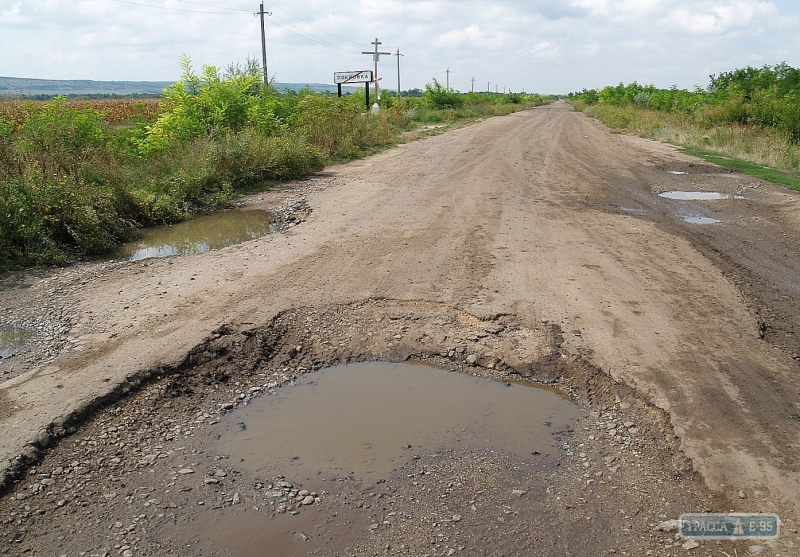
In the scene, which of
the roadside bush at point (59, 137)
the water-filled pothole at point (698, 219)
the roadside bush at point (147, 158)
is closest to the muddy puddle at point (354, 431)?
the roadside bush at point (147, 158)

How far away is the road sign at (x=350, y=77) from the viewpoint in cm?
3020

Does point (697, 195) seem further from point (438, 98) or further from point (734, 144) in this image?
point (438, 98)

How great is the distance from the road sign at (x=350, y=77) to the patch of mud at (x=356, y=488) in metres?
27.6

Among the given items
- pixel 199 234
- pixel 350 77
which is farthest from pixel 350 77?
pixel 199 234

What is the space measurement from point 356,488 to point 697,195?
11127 mm

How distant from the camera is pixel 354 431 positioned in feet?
13.7

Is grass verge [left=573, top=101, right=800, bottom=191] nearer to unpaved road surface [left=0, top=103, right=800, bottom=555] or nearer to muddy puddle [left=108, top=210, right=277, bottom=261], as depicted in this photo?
unpaved road surface [left=0, top=103, right=800, bottom=555]

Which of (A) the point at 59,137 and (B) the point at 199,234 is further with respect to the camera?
(A) the point at 59,137

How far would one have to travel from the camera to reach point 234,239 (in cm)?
884

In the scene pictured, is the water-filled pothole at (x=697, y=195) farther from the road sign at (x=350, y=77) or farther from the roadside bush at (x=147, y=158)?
the road sign at (x=350, y=77)

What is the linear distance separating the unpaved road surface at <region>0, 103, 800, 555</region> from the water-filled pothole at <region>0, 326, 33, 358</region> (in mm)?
228

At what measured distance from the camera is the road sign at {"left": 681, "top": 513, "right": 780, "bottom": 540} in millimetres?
3074

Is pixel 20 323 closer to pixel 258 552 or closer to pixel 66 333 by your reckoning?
pixel 66 333

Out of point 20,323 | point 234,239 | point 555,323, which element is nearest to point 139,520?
point 20,323
